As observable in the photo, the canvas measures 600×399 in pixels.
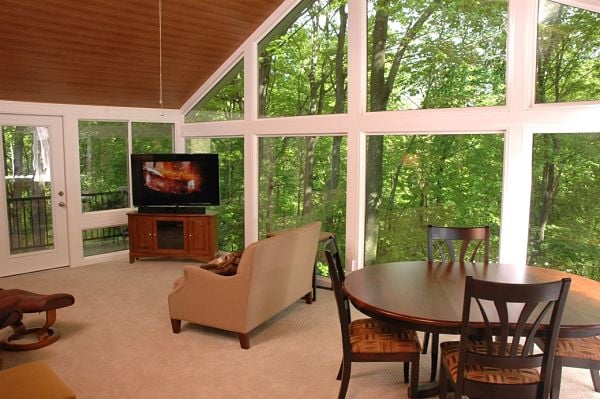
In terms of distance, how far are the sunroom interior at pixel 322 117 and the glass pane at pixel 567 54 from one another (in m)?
0.01

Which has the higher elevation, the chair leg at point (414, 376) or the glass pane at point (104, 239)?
the glass pane at point (104, 239)

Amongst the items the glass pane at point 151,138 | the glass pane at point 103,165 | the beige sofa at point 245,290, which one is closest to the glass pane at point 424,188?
the beige sofa at point 245,290

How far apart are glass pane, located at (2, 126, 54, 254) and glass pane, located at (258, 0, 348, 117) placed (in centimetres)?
289

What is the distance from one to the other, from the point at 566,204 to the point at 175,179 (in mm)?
4728

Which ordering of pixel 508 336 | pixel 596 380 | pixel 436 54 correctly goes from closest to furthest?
pixel 508 336, pixel 596 380, pixel 436 54

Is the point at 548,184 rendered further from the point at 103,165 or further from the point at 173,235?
the point at 103,165

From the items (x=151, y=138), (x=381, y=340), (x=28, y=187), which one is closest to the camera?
(x=381, y=340)

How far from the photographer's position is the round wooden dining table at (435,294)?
237 cm

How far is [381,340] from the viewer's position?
284cm

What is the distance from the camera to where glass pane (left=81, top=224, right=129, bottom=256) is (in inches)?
259

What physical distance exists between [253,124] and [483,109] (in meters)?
2.95

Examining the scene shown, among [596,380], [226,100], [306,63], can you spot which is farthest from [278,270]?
[226,100]

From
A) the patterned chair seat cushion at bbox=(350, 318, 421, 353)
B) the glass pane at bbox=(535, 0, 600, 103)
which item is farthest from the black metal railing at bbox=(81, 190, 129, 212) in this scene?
the glass pane at bbox=(535, 0, 600, 103)

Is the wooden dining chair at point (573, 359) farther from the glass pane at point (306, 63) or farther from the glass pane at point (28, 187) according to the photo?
the glass pane at point (28, 187)
